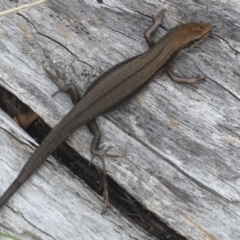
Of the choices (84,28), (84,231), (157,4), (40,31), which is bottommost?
(84,231)

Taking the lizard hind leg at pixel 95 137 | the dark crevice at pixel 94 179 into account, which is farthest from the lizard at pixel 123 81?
the dark crevice at pixel 94 179

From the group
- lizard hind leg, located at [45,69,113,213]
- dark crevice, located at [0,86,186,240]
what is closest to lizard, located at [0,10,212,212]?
lizard hind leg, located at [45,69,113,213]

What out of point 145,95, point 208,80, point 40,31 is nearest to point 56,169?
point 145,95

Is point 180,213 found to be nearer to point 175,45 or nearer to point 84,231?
point 84,231

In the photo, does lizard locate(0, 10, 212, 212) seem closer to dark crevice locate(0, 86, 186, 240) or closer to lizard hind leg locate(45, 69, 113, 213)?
lizard hind leg locate(45, 69, 113, 213)

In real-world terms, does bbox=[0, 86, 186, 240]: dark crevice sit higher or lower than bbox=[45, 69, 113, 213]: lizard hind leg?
lower

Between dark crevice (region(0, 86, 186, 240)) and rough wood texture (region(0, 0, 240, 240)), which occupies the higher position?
rough wood texture (region(0, 0, 240, 240))
